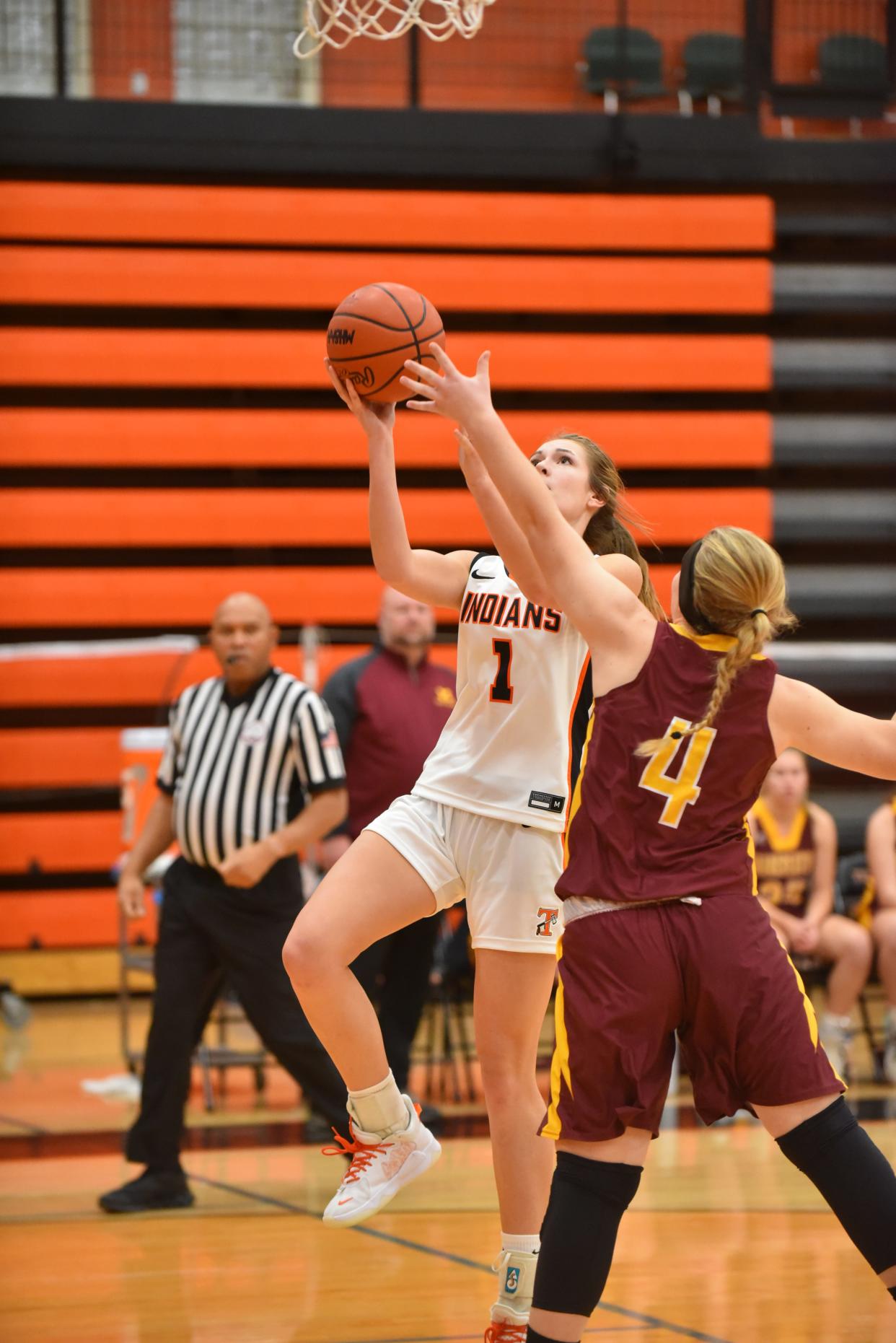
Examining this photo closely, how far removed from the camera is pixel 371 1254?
446 cm

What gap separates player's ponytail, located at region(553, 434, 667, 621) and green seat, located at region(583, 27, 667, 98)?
6.69 m

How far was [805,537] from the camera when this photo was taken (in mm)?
10070

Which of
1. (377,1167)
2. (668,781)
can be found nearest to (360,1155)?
(377,1167)

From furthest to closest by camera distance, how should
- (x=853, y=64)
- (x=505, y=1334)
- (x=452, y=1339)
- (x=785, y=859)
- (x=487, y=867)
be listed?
(x=853, y=64) < (x=785, y=859) < (x=452, y=1339) < (x=487, y=867) < (x=505, y=1334)

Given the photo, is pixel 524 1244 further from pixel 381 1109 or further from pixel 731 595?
pixel 731 595

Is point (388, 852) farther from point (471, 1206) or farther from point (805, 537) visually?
point (805, 537)

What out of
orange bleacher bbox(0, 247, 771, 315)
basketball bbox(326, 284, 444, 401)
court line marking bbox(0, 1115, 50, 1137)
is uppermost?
orange bleacher bbox(0, 247, 771, 315)

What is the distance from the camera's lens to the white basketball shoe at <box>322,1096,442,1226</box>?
3.39m

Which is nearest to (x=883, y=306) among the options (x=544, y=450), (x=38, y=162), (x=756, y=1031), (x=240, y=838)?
(x=38, y=162)

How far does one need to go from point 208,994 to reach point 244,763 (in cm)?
73

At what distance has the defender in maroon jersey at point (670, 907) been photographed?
2.76 m

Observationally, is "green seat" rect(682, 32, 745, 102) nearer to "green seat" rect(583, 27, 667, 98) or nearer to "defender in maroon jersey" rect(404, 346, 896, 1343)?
"green seat" rect(583, 27, 667, 98)

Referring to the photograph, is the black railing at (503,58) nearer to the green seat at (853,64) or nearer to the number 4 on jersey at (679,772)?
the green seat at (853,64)

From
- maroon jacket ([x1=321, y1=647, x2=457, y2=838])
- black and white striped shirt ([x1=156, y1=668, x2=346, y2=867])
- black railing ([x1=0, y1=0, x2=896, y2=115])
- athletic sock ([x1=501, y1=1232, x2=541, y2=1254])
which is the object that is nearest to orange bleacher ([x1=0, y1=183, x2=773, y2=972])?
black railing ([x1=0, y1=0, x2=896, y2=115])
